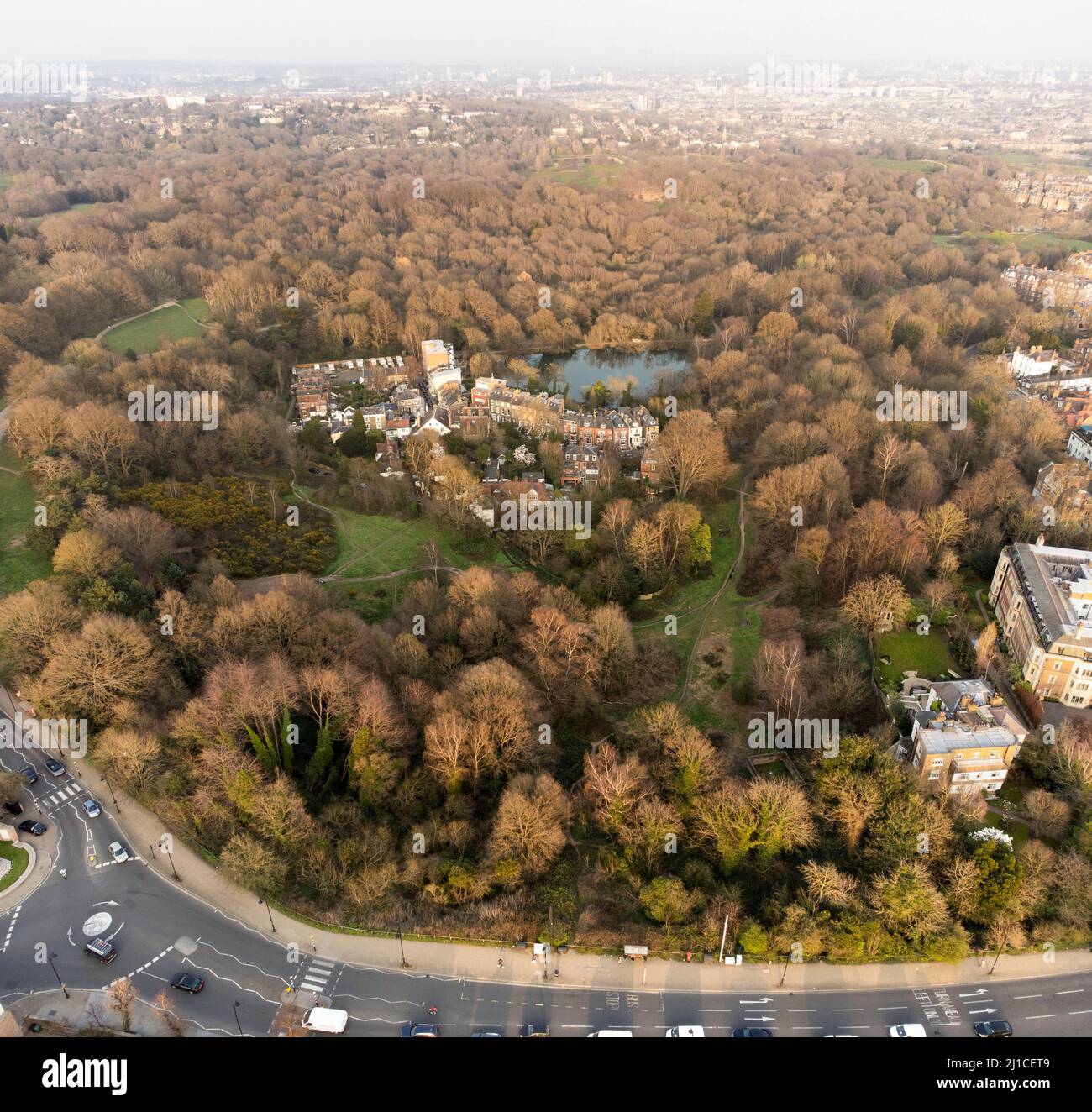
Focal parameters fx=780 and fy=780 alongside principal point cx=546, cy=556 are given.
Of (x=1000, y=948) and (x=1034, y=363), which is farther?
(x=1034, y=363)

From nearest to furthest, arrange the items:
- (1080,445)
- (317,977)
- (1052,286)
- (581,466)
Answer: (317,977) < (1080,445) < (581,466) < (1052,286)

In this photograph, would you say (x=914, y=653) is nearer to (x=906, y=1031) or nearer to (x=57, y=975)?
(x=906, y=1031)

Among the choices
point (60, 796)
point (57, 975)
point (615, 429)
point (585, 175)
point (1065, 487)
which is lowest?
point (57, 975)

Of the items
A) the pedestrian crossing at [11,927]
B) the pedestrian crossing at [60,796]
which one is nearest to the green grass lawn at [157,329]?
the pedestrian crossing at [60,796]

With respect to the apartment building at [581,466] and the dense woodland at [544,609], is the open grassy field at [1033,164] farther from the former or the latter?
the apartment building at [581,466]

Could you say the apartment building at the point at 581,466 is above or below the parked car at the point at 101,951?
above

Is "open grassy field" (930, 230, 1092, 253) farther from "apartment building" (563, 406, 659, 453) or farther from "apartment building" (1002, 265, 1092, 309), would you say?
"apartment building" (563, 406, 659, 453)

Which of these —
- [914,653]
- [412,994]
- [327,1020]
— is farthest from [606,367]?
[327,1020]

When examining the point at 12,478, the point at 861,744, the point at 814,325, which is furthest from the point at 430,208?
the point at 861,744
